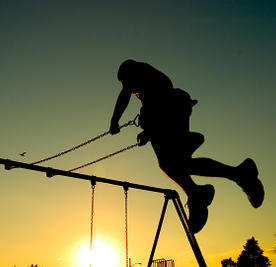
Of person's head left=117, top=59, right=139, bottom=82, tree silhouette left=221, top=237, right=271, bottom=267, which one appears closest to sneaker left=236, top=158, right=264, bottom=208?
person's head left=117, top=59, right=139, bottom=82

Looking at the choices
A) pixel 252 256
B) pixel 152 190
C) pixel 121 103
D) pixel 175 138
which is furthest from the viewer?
pixel 252 256

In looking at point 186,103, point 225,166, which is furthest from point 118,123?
point 225,166

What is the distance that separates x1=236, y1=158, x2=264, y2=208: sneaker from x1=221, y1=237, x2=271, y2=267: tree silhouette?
7084cm

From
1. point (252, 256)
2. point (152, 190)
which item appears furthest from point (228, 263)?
point (152, 190)

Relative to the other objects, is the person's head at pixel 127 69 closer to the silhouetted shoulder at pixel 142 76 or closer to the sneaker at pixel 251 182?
the silhouetted shoulder at pixel 142 76

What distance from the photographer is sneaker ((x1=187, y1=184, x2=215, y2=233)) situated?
11.3ft

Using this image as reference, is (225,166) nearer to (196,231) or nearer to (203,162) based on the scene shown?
(203,162)

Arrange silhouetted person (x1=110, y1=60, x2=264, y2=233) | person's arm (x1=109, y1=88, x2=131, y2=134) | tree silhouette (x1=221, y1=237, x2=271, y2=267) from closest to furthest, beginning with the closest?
silhouetted person (x1=110, y1=60, x2=264, y2=233)
person's arm (x1=109, y1=88, x2=131, y2=134)
tree silhouette (x1=221, y1=237, x2=271, y2=267)

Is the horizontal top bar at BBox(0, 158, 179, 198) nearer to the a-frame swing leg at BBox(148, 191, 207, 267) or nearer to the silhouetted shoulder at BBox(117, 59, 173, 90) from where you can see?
the a-frame swing leg at BBox(148, 191, 207, 267)

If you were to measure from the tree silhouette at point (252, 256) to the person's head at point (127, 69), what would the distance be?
72162 millimetres

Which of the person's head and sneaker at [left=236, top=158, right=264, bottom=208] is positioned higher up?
the person's head

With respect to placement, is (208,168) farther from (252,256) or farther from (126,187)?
(252,256)

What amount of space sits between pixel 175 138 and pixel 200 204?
88cm

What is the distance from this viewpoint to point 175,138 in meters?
3.41
